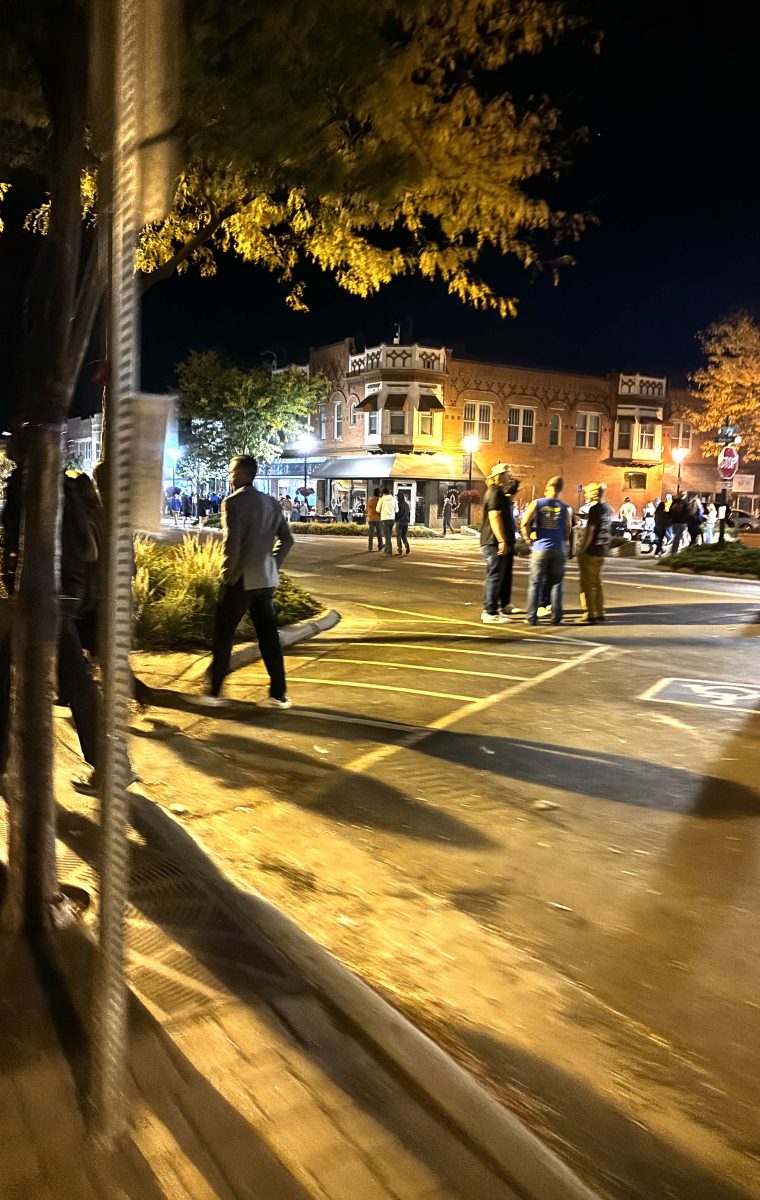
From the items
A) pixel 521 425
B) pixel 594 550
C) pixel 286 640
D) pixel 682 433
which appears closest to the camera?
pixel 286 640

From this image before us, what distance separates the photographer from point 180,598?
32.6 feet

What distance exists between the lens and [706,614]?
1339 cm

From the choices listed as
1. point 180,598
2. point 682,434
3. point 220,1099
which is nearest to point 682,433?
point 682,434

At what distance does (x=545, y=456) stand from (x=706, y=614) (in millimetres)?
33329

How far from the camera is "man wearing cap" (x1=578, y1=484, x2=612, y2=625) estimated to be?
1158cm

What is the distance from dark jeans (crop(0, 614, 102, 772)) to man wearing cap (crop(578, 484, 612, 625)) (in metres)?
8.04

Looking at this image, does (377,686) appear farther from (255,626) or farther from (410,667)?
(255,626)

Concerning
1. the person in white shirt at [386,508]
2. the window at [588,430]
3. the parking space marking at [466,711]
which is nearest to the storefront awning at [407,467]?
the window at [588,430]

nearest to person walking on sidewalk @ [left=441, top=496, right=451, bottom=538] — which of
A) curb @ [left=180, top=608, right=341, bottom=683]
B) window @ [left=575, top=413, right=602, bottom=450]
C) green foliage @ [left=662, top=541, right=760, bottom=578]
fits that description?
window @ [left=575, top=413, right=602, bottom=450]

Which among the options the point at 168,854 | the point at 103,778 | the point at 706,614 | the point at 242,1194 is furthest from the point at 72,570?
the point at 706,614

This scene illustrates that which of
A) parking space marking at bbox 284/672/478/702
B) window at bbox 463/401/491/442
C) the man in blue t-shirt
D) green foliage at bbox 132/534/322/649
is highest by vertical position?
window at bbox 463/401/491/442

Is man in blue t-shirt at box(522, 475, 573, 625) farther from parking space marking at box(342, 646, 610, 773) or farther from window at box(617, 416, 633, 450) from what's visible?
window at box(617, 416, 633, 450)

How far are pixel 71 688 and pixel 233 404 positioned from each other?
3182cm

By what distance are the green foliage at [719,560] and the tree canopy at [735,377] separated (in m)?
9.14
